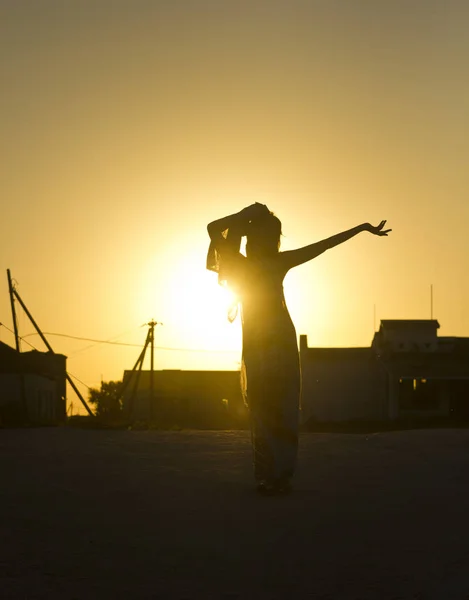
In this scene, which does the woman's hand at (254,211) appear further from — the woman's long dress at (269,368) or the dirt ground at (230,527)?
the dirt ground at (230,527)

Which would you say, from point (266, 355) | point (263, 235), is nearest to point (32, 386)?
point (263, 235)

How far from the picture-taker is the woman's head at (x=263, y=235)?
977 cm

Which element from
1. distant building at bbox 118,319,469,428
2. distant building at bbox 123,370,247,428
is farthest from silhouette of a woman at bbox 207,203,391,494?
distant building at bbox 123,370,247,428

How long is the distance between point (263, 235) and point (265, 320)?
0.81 meters

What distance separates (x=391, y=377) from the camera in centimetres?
4806

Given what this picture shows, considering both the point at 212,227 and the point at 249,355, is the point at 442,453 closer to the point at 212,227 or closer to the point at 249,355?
the point at 249,355

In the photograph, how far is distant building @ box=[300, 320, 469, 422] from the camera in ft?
157

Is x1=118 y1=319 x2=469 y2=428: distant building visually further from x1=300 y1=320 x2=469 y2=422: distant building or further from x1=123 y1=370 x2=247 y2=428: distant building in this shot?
x1=123 y1=370 x2=247 y2=428: distant building

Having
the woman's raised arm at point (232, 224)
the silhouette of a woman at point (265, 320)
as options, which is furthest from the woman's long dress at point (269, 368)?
the woman's raised arm at point (232, 224)

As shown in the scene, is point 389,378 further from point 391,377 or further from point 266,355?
point 266,355

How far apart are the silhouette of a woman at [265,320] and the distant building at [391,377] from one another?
37921mm

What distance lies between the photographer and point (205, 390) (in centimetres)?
8175

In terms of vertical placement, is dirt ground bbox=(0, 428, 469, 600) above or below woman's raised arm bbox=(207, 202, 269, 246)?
below

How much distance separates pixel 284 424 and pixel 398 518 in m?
1.93
